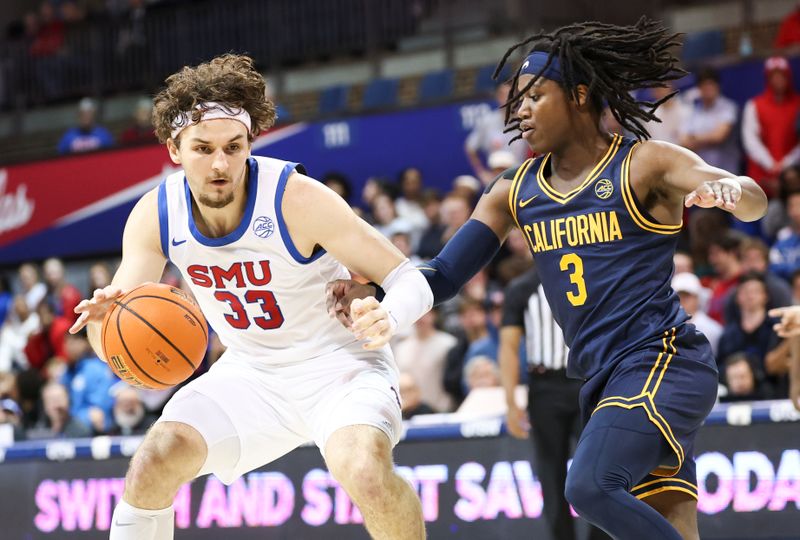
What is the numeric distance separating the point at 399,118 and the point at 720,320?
4.80 meters

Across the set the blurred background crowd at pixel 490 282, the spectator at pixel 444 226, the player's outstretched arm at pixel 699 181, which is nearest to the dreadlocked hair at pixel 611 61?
the player's outstretched arm at pixel 699 181

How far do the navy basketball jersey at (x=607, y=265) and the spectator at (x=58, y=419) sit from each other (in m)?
6.18

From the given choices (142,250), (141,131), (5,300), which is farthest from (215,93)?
(141,131)

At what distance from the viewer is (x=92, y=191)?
47.1ft

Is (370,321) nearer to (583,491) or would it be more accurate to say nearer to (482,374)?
(583,491)

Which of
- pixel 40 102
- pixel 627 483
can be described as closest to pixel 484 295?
pixel 627 483

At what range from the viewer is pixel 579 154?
15.3 ft

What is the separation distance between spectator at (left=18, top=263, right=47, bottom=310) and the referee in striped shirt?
7.35m

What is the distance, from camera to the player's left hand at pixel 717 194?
4051mm

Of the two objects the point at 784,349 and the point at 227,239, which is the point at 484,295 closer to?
the point at 784,349

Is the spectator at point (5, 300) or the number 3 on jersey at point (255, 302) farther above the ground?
the number 3 on jersey at point (255, 302)

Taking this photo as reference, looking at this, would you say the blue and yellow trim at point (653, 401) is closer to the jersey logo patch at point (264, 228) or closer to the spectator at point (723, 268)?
the jersey logo patch at point (264, 228)

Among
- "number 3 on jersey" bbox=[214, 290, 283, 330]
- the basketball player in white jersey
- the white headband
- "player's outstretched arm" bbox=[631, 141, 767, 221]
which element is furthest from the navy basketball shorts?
the white headband

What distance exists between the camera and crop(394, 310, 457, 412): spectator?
934 cm
